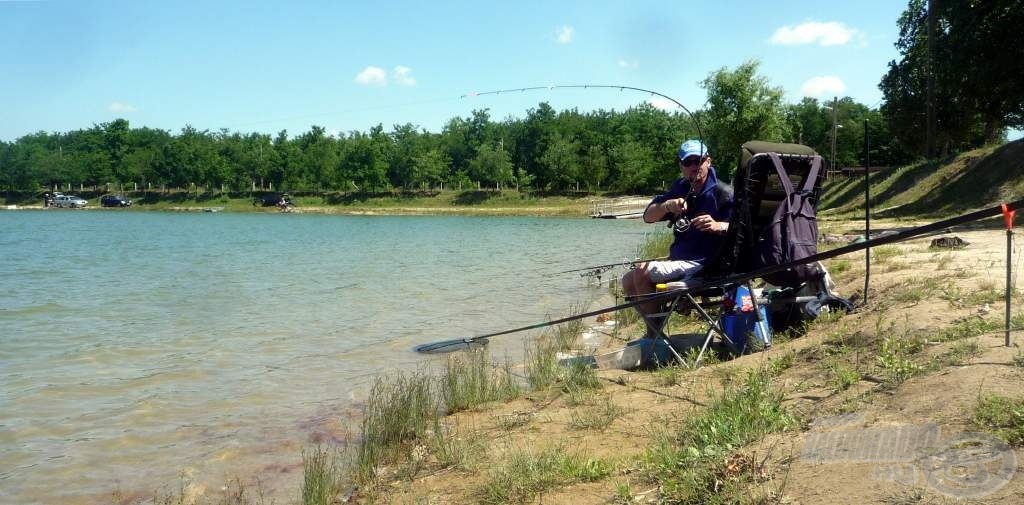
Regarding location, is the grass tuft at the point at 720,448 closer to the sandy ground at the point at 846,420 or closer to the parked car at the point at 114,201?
the sandy ground at the point at 846,420

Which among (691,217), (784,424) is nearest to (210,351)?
(691,217)

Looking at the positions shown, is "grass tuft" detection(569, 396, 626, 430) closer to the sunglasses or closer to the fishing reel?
the fishing reel

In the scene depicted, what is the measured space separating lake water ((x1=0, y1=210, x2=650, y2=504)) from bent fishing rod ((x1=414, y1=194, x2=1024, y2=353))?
494 millimetres

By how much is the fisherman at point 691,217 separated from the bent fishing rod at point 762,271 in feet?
0.64

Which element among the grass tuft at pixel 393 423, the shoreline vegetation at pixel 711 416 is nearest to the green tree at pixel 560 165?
the shoreline vegetation at pixel 711 416

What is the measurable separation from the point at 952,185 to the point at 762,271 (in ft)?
76.9

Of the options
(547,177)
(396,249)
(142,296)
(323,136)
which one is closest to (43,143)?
(323,136)

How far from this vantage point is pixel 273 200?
85500 mm

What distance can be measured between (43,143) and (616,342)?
148729 millimetres

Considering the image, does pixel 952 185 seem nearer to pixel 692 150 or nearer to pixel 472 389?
pixel 692 150

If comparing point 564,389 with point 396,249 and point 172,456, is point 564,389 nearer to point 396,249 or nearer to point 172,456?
point 172,456

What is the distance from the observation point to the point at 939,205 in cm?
2286

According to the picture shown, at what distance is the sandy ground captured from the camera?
2859 millimetres

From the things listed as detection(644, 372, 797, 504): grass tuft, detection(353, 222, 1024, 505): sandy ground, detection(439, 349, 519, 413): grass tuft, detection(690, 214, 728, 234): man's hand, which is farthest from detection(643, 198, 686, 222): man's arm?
detection(644, 372, 797, 504): grass tuft
